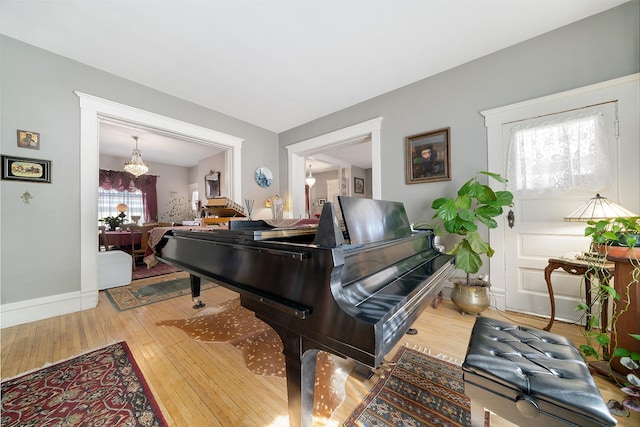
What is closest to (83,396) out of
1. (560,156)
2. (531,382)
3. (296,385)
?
(296,385)

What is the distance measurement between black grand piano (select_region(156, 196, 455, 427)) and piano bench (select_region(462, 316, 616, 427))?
0.95 feet

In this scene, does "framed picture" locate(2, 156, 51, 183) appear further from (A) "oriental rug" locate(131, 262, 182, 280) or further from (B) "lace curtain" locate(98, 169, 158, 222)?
(B) "lace curtain" locate(98, 169, 158, 222)

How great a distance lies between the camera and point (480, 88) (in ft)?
8.11

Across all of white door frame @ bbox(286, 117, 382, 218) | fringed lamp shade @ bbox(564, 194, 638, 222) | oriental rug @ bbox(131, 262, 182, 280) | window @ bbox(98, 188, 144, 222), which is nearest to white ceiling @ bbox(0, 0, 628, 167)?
white door frame @ bbox(286, 117, 382, 218)

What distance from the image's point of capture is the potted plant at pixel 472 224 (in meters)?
2.02

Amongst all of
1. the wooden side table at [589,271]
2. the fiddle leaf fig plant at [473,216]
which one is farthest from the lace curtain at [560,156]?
the wooden side table at [589,271]

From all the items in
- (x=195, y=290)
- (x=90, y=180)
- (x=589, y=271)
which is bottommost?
(x=195, y=290)

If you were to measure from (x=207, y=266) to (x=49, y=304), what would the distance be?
7.65 ft

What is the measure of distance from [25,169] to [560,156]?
206 inches

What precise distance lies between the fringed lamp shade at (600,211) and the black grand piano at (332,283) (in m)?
1.30

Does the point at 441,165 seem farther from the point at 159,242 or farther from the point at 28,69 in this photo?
the point at 28,69

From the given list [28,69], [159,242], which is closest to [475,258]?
[159,242]

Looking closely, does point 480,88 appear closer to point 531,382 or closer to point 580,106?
point 580,106

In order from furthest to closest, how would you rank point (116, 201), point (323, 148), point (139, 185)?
point (139, 185)
point (116, 201)
point (323, 148)
